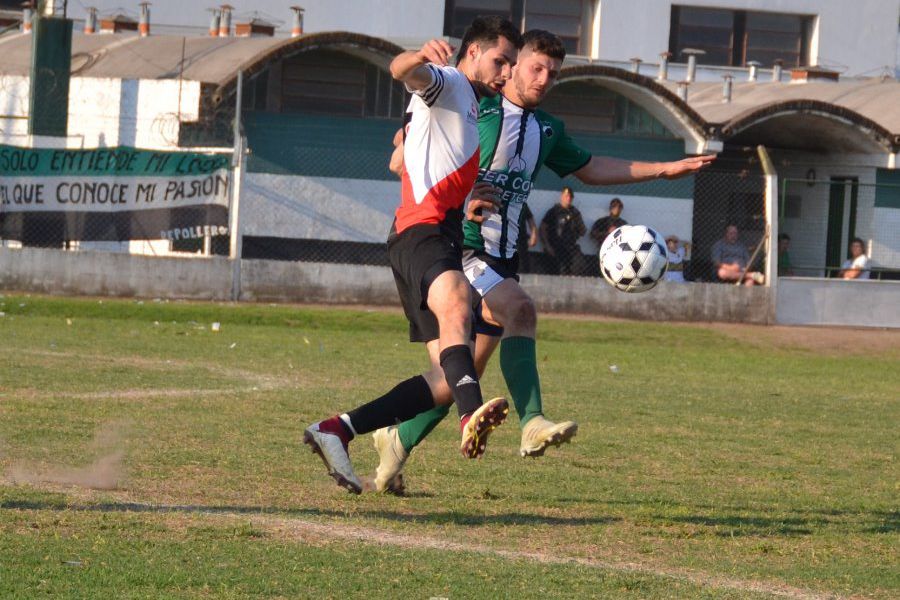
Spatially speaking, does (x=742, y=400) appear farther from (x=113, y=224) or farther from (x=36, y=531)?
(x=113, y=224)

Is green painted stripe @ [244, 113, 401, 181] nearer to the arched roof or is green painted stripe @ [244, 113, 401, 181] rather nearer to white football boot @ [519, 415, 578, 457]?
the arched roof

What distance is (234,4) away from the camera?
36344 millimetres

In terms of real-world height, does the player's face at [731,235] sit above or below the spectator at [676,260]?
above

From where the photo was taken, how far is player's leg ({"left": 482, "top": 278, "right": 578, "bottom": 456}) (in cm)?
669

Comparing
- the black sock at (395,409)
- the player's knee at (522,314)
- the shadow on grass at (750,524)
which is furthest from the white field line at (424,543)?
the player's knee at (522,314)

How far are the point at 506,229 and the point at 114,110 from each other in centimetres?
2035

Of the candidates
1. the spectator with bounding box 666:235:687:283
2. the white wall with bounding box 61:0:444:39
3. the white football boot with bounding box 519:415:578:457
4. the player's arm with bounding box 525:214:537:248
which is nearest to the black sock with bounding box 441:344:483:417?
the white football boot with bounding box 519:415:578:457

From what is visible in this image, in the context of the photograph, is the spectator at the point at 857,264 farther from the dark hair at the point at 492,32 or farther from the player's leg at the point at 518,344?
the dark hair at the point at 492,32

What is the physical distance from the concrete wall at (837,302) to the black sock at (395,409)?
1765 cm

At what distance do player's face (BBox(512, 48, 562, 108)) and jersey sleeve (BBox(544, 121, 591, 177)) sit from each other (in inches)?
18.0

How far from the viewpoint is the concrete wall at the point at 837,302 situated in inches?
933

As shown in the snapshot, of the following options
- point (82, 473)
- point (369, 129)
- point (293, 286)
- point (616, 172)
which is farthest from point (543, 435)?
point (369, 129)

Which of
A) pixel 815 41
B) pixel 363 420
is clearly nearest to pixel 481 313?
pixel 363 420

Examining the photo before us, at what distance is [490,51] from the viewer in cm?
679
